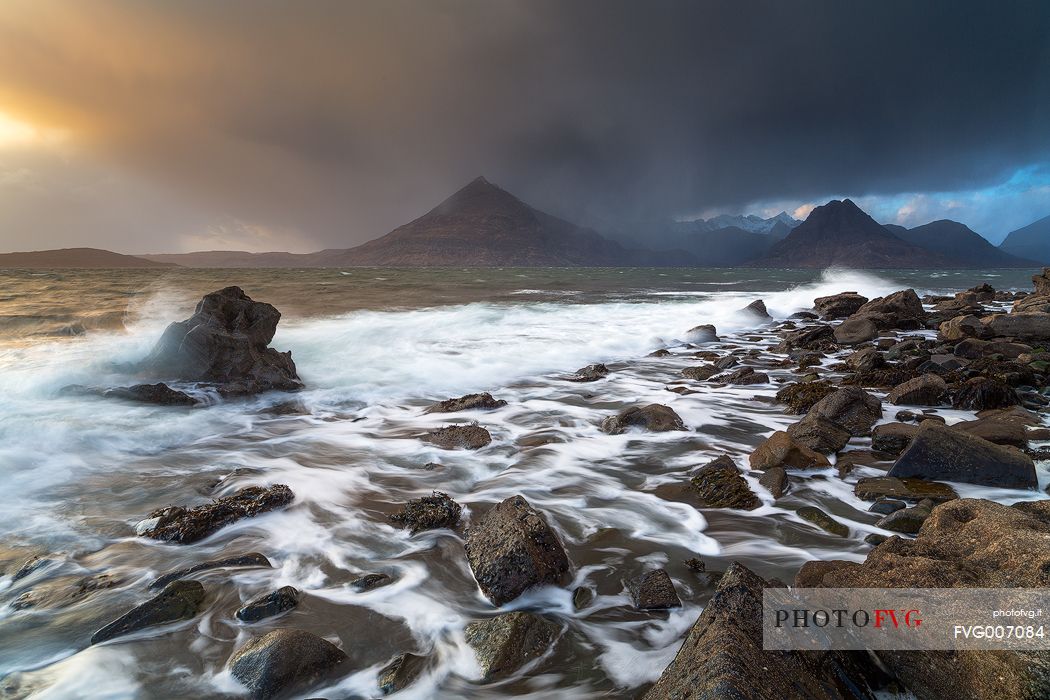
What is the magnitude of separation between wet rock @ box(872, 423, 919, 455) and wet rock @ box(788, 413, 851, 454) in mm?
286

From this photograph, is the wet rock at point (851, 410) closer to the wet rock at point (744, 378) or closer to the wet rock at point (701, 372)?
the wet rock at point (744, 378)

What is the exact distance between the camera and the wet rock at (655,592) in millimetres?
3145

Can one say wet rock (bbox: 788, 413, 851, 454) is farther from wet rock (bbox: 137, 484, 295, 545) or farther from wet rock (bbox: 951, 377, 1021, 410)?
wet rock (bbox: 137, 484, 295, 545)

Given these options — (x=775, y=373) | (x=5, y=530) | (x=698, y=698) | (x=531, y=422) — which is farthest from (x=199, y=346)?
(x=775, y=373)

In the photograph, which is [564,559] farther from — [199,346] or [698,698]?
[199,346]

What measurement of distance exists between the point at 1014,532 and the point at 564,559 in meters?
2.50

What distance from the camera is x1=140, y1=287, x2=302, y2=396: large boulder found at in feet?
27.7

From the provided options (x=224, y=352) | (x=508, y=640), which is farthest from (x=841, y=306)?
(x=508, y=640)

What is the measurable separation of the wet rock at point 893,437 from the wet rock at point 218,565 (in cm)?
608

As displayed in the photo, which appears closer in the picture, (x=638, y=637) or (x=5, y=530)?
(x=638, y=637)

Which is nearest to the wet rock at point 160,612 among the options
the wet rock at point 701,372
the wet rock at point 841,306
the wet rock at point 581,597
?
the wet rock at point 581,597

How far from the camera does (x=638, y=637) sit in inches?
116

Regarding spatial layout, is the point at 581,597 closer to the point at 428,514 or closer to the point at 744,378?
the point at 428,514

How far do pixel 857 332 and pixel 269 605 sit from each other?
49.5ft
